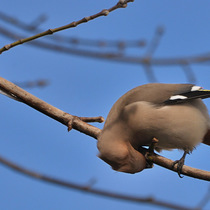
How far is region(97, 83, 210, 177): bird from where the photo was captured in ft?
10.0

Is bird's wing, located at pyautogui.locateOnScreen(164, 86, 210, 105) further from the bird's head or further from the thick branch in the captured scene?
the thick branch

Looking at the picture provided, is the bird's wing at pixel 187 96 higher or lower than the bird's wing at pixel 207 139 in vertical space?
higher

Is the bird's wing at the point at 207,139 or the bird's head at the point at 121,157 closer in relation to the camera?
the bird's head at the point at 121,157

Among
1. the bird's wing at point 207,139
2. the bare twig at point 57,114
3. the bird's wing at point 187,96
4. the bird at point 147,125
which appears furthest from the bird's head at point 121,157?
the bird's wing at point 207,139

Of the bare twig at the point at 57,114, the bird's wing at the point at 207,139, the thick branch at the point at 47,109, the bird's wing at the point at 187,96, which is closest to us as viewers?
the bare twig at the point at 57,114

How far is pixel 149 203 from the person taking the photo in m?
2.50

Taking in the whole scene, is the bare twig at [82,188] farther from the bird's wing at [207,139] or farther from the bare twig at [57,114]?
the bird's wing at [207,139]

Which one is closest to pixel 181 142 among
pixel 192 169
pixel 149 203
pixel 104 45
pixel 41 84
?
pixel 192 169

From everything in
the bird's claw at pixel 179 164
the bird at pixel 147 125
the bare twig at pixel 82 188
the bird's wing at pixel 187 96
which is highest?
the bird's wing at pixel 187 96

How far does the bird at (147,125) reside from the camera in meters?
3.06

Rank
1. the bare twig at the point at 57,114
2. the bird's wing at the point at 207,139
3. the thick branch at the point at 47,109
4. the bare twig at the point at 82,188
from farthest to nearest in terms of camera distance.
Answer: the bird's wing at the point at 207,139, the thick branch at the point at 47,109, the bare twig at the point at 57,114, the bare twig at the point at 82,188

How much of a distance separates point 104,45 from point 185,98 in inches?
34.9

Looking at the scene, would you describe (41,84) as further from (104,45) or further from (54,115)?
(104,45)

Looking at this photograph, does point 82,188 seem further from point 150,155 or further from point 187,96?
point 187,96
